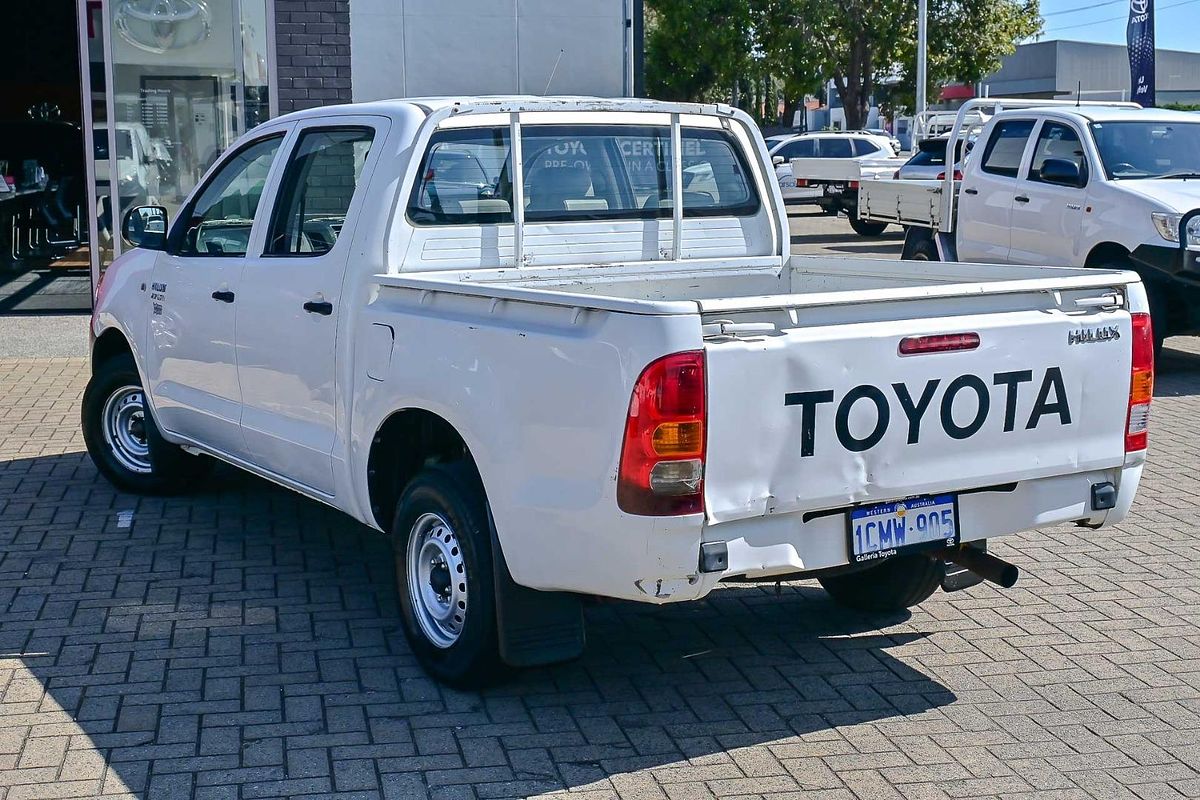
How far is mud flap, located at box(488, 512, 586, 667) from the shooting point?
15.9ft

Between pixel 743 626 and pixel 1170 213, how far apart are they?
6.81 meters

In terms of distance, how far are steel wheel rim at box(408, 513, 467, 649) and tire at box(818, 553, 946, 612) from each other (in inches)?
58.4

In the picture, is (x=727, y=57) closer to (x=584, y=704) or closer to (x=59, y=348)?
(x=59, y=348)

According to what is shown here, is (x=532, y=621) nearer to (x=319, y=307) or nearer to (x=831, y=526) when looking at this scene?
(x=831, y=526)

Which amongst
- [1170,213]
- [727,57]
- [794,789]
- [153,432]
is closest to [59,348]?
[153,432]

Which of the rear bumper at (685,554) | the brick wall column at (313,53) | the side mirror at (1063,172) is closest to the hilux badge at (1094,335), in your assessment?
the rear bumper at (685,554)

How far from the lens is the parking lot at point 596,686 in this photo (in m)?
4.50

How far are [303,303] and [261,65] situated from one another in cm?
877

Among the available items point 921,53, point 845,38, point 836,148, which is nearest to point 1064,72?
point 845,38

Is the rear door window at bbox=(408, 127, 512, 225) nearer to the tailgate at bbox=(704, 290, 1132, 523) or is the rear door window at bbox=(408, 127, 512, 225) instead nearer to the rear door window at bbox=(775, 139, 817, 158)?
the tailgate at bbox=(704, 290, 1132, 523)

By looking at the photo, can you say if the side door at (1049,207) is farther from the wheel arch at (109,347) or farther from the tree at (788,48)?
the tree at (788,48)

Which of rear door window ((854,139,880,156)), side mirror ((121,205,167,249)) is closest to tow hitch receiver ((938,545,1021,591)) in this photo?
side mirror ((121,205,167,249))

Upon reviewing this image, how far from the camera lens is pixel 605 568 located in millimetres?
4488

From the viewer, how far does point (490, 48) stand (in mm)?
14859
